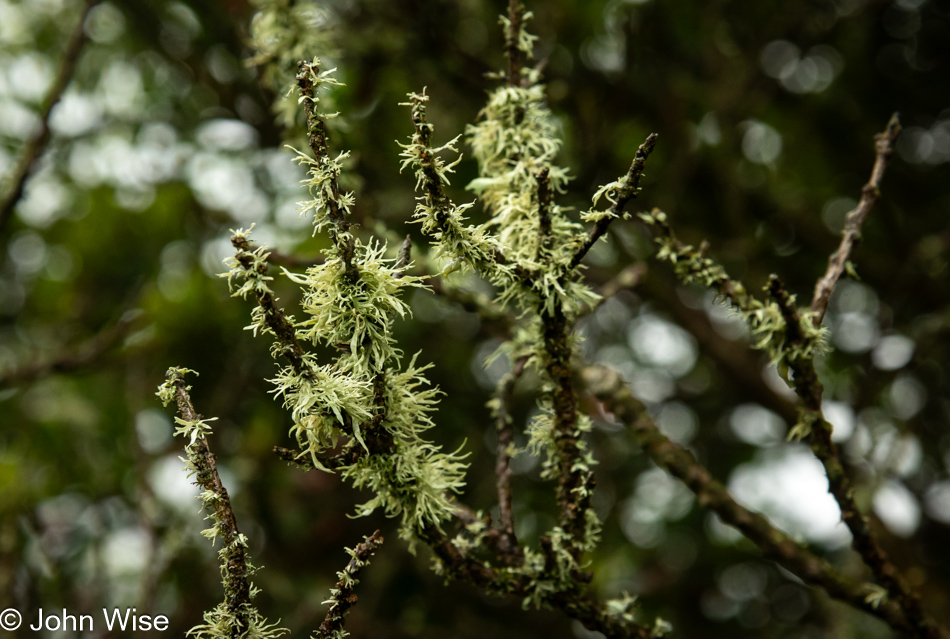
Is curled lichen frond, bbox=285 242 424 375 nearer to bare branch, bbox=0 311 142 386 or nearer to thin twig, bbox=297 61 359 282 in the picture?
thin twig, bbox=297 61 359 282

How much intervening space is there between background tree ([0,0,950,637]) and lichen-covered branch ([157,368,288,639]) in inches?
49.8

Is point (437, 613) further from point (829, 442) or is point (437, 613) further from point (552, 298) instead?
point (552, 298)

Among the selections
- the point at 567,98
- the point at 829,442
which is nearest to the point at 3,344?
the point at 567,98

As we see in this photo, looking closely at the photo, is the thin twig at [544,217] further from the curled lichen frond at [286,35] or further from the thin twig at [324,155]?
the curled lichen frond at [286,35]

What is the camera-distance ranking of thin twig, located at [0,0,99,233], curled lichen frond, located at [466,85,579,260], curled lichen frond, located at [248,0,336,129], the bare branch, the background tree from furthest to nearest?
1. the background tree
2. the bare branch
3. thin twig, located at [0,0,99,233]
4. curled lichen frond, located at [248,0,336,129]
5. curled lichen frond, located at [466,85,579,260]

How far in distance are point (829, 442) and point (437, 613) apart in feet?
6.19

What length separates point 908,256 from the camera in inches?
94.7

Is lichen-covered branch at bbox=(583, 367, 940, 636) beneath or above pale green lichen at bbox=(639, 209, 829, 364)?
beneath

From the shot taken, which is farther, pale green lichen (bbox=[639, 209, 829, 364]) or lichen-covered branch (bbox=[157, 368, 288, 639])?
pale green lichen (bbox=[639, 209, 829, 364])

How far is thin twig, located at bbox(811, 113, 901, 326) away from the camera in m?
0.96

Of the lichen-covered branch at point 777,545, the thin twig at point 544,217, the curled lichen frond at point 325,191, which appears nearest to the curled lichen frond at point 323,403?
the curled lichen frond at point 325,191

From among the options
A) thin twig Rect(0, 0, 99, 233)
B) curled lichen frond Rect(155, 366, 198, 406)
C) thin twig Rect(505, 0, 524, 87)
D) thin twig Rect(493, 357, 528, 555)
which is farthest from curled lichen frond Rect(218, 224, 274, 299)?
thin twig Rect(0, 0, 99, 233)

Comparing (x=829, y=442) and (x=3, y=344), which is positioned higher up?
(x=3, y=344)

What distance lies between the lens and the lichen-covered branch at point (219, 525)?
26.4 inches
